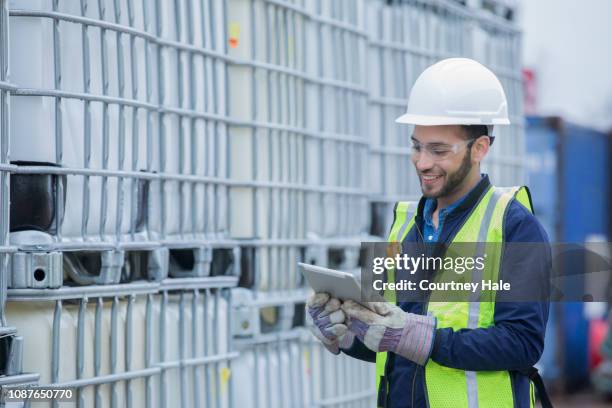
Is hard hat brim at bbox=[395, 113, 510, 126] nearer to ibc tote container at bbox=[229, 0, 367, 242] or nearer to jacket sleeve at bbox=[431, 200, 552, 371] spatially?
jacket sleeve at bbox=[431, 200, 552, 371]

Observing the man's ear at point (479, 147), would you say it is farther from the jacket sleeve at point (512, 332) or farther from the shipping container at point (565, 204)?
the shipping container at point (565, 204)

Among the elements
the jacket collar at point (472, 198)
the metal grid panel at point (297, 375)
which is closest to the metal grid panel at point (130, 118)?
the metal grid panel at point (297, 375)

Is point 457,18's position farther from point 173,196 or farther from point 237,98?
point 173,196

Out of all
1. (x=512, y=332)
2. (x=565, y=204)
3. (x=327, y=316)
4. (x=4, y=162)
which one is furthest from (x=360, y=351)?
(x=565, y=204)

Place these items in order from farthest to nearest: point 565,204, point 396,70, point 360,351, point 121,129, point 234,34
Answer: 1. point 565,204
2. point 396,70
3. point 234,34
4. point 121,129
5. point 360,351

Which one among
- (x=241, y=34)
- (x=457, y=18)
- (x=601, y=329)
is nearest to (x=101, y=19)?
(x=241, y=34)

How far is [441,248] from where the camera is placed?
155 inches

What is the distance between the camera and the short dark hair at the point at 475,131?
158 inches

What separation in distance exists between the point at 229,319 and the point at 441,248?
135 centimetres

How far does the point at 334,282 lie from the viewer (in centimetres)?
367

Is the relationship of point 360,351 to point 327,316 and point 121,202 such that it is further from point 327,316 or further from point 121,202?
point 121,202

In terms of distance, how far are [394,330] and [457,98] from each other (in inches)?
32.5

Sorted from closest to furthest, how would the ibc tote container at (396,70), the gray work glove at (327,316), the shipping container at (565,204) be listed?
the gray work glove at (327,316) → the ibc tote container at (396,70) → the shipping container at (565,204)

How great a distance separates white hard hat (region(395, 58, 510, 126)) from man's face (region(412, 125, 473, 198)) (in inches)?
1.7
